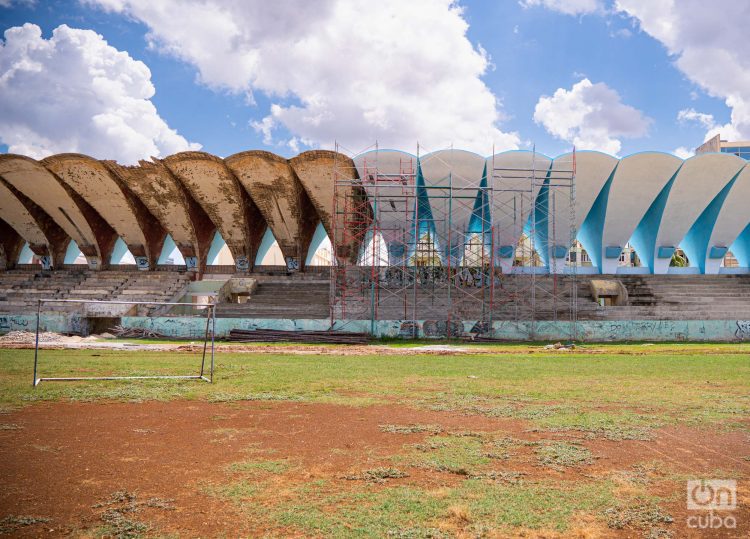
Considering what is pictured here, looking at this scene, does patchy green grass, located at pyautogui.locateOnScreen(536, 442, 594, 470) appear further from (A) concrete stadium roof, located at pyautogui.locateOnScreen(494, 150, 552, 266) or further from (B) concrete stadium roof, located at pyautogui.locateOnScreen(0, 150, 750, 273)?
(A) concrete stadium roof, located at pyautogui.locateOnScreen(494, 150, 552, 266)

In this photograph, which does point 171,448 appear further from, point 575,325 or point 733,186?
point 733,186

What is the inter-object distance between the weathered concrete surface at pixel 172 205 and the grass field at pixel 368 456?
31644 millimetres

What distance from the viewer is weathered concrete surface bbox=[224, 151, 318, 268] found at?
129ft

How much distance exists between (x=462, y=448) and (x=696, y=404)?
17.4 feet

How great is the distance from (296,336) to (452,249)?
1420cm

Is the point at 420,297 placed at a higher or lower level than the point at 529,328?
higher

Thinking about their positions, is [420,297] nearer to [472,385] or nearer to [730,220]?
[472,385]

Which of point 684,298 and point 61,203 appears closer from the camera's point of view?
point 684,298

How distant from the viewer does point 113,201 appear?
4456 cm

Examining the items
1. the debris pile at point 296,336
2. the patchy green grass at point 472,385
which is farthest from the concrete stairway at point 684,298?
the debris pile at point 296,336

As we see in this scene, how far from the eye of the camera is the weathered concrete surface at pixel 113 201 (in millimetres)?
41156

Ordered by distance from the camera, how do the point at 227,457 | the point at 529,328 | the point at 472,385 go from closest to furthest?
the point at 227,457 → the point at 472,385 → the point at 529,328

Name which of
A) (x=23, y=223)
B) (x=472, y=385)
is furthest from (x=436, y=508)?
(x=23, y=223)

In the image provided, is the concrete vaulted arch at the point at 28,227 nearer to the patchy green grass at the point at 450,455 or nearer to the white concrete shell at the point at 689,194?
the patchy green grass at the point at 450,455
